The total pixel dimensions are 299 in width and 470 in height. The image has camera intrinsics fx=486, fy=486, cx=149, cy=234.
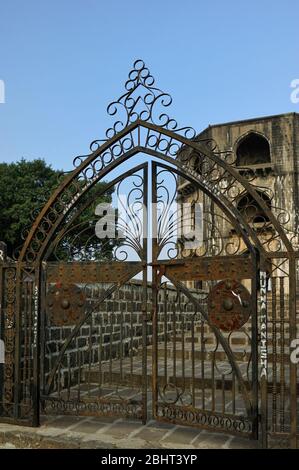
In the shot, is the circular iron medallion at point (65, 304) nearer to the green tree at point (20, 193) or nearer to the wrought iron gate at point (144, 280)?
the wrought iron gate at point (144, 280)

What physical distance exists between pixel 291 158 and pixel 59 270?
84.1ft

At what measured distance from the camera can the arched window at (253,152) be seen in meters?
30.4

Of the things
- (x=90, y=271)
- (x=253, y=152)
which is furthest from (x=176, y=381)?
(x=253, y=152)

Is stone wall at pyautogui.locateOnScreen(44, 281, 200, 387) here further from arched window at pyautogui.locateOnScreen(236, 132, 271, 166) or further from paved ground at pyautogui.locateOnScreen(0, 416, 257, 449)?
arched window at pyautogui.locateOnScreen(236, 132, 271, 166)

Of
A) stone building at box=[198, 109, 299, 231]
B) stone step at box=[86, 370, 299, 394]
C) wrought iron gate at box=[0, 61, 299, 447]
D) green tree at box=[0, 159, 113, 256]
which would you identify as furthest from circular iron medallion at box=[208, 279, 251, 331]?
stone building at box=[198, 109, 299, 231]

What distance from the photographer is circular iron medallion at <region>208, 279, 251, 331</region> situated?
464 cm

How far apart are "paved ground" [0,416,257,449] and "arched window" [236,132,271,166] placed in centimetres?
2662

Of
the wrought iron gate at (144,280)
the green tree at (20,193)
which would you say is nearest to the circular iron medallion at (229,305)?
the wrought iron gate at (144,280)

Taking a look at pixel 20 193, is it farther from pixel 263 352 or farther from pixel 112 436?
pixel 263 352

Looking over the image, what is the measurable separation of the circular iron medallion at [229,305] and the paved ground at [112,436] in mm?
1073

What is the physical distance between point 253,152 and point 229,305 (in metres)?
27.6

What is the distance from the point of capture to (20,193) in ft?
83.9
